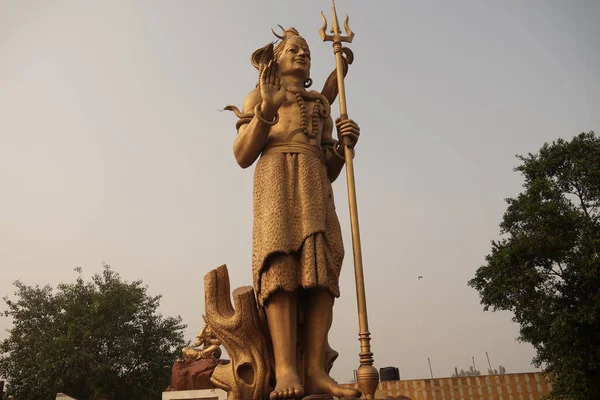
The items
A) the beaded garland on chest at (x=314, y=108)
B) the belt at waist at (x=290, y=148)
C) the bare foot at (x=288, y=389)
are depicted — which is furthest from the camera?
the beaded garland on chest at (x=314, y=108)

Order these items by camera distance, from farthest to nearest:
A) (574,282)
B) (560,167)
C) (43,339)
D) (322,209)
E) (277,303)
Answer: (43,339) → (560,167) → (574,282) → (322,209) → (277,303)

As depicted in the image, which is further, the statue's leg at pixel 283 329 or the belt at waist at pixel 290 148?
the belt at waist at pixel 290 148

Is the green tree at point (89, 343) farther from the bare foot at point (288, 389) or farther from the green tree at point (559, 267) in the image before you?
the bare foot at point (288, 389)

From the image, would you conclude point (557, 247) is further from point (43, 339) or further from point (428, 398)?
point (43, 339)

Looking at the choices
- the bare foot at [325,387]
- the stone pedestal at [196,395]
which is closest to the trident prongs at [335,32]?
the bare foot at [325,387]

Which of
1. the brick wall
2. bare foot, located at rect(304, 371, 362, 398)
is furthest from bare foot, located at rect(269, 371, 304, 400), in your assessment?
the brick wall

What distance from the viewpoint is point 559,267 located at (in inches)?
452

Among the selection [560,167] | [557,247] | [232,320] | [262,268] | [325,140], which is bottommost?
[232,320]

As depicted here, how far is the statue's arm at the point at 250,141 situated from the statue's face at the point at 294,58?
49cm

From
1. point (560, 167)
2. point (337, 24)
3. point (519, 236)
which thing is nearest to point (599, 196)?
point (560, 167)

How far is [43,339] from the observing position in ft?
54.7

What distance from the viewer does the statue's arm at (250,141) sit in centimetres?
378

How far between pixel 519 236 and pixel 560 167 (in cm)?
243

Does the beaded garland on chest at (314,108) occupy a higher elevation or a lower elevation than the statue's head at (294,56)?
lower
